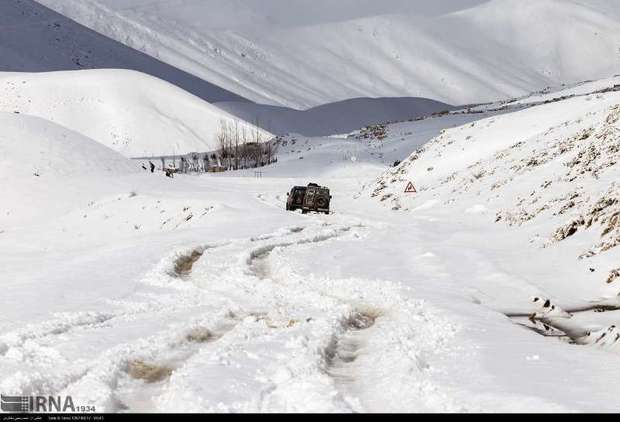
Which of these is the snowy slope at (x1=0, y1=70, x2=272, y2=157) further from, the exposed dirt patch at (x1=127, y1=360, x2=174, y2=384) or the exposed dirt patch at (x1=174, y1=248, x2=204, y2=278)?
the exposed dirt patch at (x1=127, y1=360, x2=174, y2=384)

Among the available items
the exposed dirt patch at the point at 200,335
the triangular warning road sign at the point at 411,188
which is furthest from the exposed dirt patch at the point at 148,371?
the triangular warning road sign at the point at 411,188

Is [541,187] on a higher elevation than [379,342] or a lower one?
higher

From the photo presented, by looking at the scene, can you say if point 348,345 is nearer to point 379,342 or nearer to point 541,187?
point 379,342

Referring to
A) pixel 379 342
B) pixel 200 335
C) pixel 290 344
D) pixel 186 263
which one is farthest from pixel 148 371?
pixel 186 263

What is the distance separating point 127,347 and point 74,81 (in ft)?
420

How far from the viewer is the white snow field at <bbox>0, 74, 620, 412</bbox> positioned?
24.6 feet

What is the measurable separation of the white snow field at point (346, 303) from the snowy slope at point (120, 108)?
77157 mm

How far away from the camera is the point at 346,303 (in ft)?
42.4

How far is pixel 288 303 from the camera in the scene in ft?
42.1

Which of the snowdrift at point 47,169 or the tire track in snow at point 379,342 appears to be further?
the snowdrift at point 47,169

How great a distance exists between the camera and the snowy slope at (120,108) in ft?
372

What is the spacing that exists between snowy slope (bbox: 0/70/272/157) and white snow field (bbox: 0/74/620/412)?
253ft

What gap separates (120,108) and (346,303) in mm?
111676

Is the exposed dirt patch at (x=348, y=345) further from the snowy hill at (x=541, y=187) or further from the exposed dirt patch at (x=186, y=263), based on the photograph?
the exposed dirt patch at (x=186, y=263)
